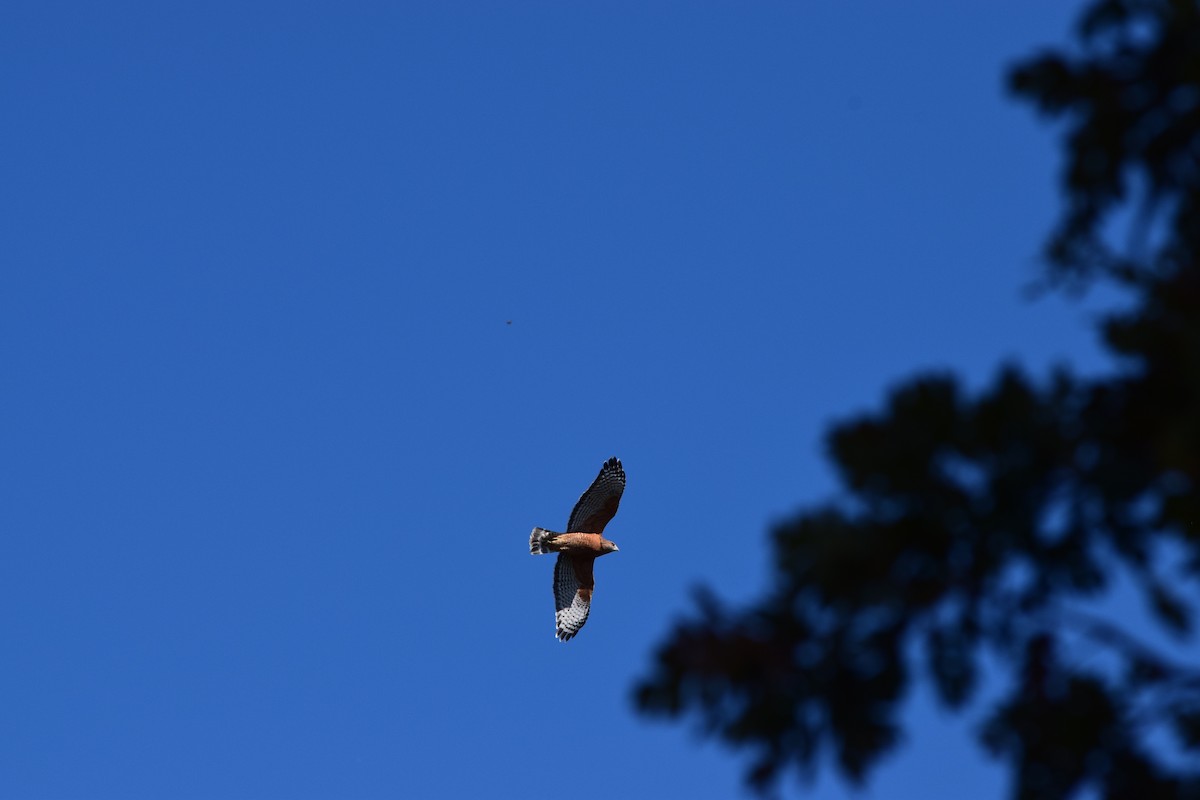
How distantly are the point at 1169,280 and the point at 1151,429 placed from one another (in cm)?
67

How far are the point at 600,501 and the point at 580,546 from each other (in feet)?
2.47

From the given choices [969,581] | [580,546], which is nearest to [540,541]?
[580,546]

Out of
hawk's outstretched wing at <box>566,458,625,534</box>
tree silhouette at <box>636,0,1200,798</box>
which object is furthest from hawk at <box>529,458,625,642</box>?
tree silhouette at <box>636,0,1200,798</box>

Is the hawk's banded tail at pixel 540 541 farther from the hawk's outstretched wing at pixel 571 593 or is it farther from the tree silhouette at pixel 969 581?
the tree silhouette at pixel 969 581

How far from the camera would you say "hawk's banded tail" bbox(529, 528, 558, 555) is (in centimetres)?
2373

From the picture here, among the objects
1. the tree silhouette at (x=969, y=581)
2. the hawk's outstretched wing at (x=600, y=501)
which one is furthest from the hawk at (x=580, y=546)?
the tree silhouette at (x=969, y=581)

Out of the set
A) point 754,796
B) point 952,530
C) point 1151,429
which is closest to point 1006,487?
point 952,530

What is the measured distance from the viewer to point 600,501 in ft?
77.2

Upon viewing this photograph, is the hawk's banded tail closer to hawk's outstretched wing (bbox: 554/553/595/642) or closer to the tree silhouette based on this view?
hawk's outstretched wing (bbox: 554/553/595/642)

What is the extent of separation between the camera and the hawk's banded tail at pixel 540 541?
77.9ft

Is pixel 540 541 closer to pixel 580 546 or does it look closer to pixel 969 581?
pixel 580 546

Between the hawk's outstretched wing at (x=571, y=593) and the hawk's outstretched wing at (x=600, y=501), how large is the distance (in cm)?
55

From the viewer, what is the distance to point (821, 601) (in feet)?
22.2

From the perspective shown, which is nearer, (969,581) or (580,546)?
(969,581)
